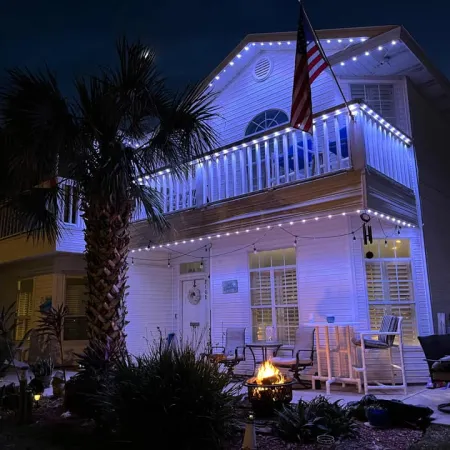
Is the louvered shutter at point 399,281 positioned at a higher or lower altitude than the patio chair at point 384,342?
higher

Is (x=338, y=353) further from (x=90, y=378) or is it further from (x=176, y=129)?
(x=176, y=129)

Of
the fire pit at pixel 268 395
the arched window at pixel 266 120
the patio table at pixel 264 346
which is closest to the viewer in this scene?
the fire pit at pixel 268 395

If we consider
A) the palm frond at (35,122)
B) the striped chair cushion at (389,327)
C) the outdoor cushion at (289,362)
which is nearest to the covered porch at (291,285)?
the striped chair cushion at (389,327)

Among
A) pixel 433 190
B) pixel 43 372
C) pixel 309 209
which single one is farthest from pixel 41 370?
pixel 433 190

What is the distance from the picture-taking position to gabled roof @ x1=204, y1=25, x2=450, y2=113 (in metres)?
9.14

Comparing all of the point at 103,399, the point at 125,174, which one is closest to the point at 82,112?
the point at 125,174

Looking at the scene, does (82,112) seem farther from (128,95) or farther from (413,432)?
(413,432)

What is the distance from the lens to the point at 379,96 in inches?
404

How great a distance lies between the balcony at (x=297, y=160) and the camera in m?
7.75

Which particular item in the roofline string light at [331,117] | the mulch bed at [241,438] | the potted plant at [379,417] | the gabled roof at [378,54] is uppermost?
the gabled roof at [378,54]

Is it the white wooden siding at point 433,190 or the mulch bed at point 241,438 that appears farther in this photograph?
the white wooden siding at point 433,190

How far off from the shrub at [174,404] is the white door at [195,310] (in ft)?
20.2

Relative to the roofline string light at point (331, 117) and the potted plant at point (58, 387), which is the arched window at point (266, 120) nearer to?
the roofline string light at point (331, 117)

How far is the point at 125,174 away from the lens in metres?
7.15
